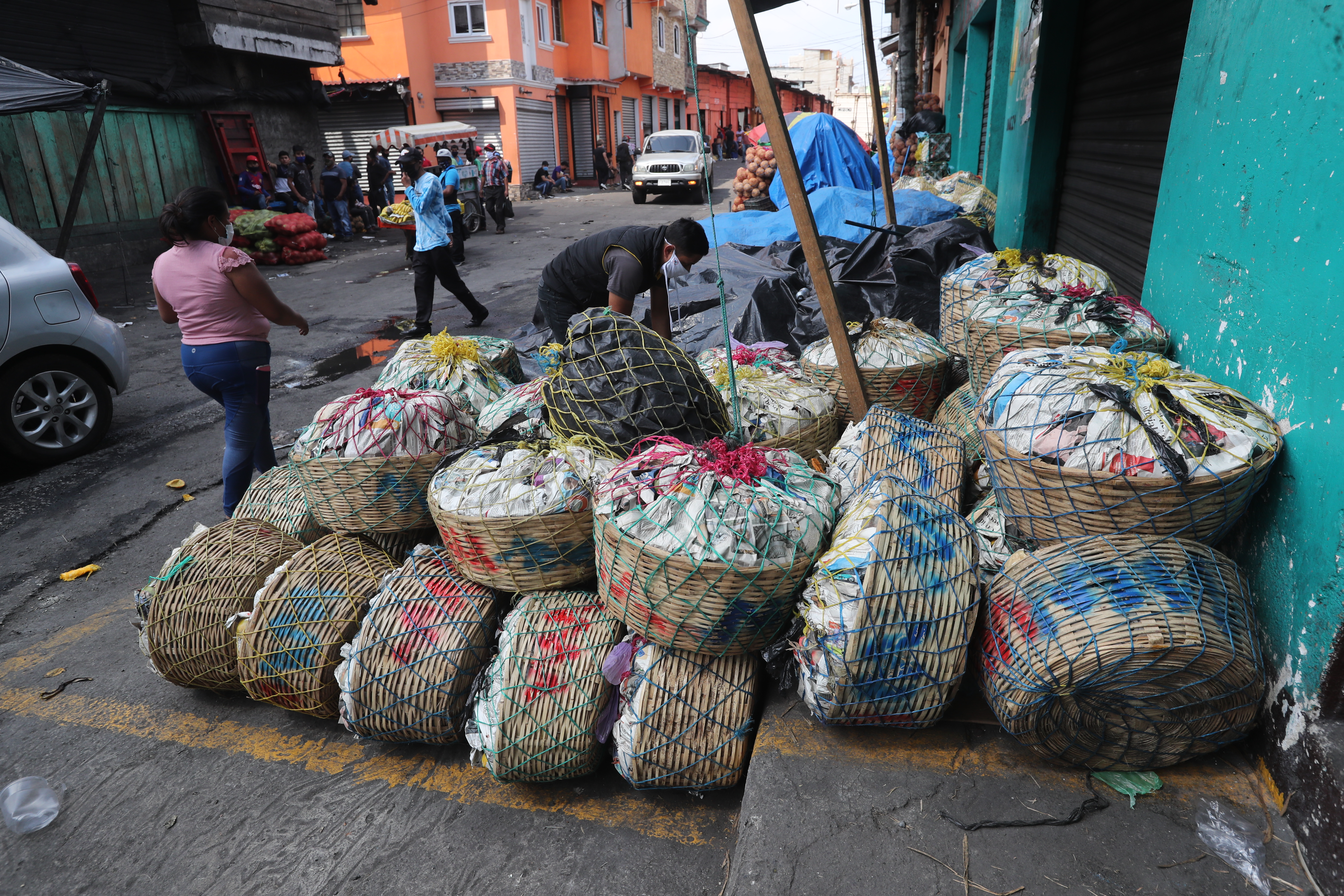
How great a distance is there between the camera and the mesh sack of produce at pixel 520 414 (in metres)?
3.14

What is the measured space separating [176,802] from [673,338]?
426 cm

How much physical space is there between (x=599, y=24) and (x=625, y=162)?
733 centimetres

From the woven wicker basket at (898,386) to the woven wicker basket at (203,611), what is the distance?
8.78ft

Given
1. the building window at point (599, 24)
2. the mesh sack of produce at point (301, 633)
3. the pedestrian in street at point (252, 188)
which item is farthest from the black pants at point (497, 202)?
the building window at point (599, 24)

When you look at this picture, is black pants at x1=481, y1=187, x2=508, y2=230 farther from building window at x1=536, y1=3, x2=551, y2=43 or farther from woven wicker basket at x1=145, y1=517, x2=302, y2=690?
woven wicker basket at x1=145, y1=517, x2=302, y2=690

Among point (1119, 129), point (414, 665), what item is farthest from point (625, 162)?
point (414, 665)

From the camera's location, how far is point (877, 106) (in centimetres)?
621

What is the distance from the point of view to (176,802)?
2.53 meters

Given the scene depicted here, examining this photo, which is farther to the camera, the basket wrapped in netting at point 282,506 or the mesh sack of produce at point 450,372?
the mesh sack of produce at point 450,372

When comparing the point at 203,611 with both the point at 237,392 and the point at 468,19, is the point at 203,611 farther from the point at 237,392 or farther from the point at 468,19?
the point at 468,19

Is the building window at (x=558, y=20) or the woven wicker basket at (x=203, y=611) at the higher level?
the building window at (x=558, y=20)

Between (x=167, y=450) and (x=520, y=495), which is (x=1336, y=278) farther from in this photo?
(x=167, y=450)

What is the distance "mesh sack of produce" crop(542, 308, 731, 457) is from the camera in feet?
9.40

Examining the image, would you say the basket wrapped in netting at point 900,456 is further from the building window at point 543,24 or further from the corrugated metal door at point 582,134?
the corrugated metal door at point 582,134
